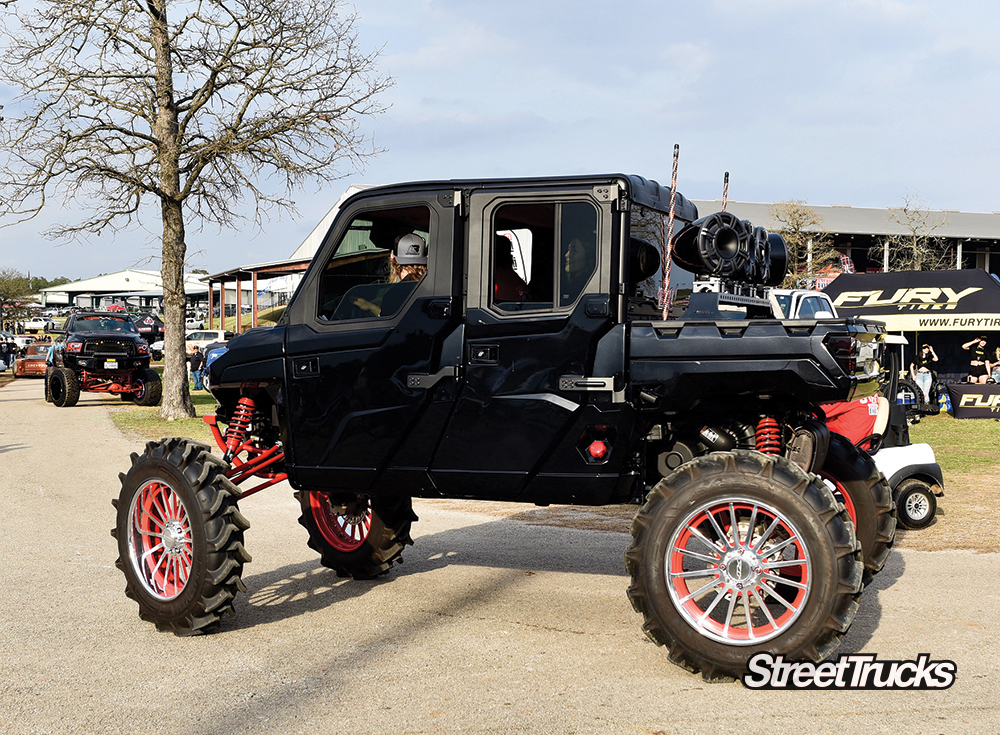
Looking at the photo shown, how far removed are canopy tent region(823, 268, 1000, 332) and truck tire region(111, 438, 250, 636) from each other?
1882 centimetres

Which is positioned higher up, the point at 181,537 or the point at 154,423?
the point at 181,537

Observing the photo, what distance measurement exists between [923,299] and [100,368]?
19.8m

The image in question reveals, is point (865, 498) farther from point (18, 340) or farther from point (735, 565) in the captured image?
point (18, 340)

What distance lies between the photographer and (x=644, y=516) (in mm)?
4859

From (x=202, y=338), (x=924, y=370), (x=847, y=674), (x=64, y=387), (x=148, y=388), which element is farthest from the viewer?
(x=202, y=338)

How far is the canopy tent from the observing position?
2188 cm

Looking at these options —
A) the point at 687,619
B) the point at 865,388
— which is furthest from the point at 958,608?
the point at 687,619

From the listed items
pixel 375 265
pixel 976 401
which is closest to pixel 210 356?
pixel 976 401

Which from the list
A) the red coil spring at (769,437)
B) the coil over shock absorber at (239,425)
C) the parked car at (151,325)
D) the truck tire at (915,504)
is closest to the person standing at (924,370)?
the truck tire at (915,504)

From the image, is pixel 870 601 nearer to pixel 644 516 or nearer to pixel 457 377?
pixel 644 516

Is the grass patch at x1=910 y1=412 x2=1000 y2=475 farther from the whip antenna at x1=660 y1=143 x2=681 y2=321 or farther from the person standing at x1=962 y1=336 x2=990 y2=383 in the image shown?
the whip antenna at x1=660 y1=143 x2=681 y2=321

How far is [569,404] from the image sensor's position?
199 inches

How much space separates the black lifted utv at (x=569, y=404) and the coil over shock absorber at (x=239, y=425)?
0.02 meters

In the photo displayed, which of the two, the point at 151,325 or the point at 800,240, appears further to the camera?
the point at 151,325
